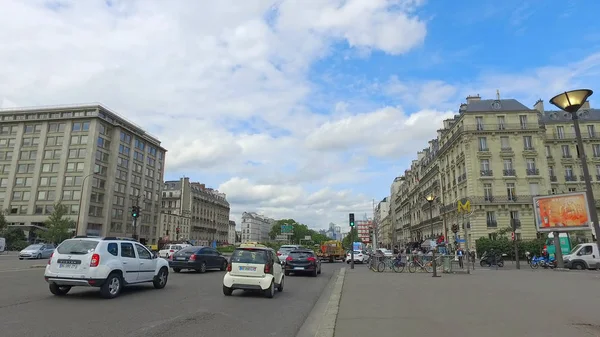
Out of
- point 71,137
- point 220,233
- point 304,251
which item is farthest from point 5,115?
point 304,251

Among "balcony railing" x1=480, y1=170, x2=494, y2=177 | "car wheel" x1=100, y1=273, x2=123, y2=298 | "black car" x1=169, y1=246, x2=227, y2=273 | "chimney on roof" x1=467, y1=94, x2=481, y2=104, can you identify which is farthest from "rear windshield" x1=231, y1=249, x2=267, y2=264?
"chimney on roof" x1=467, y1=94, x2=481, y2=104

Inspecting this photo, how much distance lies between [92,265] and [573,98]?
12084 mm

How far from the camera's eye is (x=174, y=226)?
344 ft

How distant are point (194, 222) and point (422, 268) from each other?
100m

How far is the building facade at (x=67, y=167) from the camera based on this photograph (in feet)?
239

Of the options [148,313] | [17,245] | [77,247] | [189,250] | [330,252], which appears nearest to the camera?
[148,313]

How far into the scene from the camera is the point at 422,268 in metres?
22.9

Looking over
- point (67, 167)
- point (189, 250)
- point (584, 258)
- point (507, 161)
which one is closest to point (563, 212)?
point (584, 258)

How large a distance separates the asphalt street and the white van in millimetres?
22923

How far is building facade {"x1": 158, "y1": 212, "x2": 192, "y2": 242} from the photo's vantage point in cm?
10144

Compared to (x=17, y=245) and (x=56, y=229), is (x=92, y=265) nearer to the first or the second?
(x=56, y=229)

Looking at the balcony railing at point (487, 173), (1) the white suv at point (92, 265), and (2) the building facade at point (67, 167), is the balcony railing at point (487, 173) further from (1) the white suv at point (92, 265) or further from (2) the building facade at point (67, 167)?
(2) the building facade at point (67, 167)

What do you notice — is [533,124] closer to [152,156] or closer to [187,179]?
[152,156]

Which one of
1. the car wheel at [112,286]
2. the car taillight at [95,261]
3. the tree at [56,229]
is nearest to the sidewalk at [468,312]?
the car wheel at [112,286]
